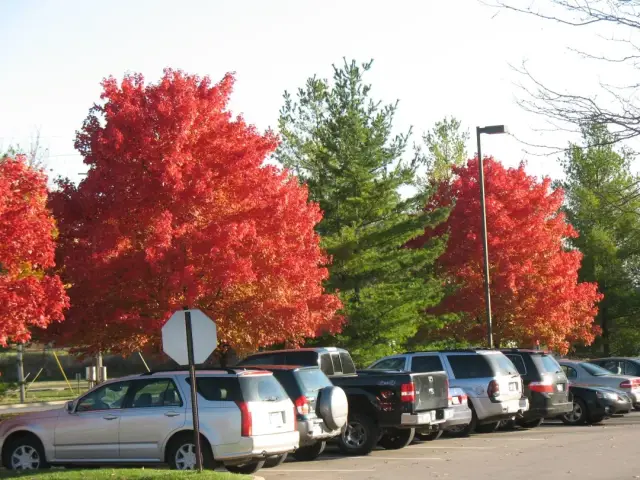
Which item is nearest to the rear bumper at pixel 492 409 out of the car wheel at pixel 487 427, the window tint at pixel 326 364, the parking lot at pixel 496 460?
the parking lot at pixel 496 460

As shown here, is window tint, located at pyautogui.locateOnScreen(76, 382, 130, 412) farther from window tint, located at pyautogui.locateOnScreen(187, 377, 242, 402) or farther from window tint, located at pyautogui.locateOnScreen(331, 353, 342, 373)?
window tint, located at pyautogui.locateOnScreen(331, 353, 342, 373)

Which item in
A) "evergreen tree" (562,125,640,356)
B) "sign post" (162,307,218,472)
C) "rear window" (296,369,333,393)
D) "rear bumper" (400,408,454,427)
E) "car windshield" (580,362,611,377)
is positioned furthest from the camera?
"evergreen tree" (562,125,640,356)

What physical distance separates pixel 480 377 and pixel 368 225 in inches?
569

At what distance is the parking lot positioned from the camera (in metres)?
15.1

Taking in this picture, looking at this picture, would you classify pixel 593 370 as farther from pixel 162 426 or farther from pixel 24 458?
pixel 24 458

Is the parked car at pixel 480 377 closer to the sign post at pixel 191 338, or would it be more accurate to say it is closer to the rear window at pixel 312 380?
the rear window at pixel 312 380

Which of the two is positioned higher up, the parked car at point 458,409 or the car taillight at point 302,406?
the car taillight at point 302,406

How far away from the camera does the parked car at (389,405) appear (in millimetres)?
18609

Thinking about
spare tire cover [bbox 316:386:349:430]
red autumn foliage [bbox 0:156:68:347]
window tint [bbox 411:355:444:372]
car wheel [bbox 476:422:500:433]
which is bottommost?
car wheel [bbox 476:422:500:433]

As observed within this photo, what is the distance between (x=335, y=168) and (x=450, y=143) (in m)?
24.4

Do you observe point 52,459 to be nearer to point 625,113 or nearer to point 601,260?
point 625,113

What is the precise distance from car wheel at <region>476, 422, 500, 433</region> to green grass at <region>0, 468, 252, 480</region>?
1036 centimetres

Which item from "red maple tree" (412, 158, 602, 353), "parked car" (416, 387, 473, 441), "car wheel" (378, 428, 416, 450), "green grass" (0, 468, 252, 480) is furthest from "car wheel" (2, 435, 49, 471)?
"red maple tree" (412, 158, 602, 353)

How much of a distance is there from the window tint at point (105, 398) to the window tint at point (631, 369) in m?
19.1
